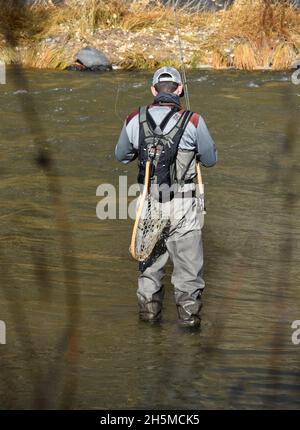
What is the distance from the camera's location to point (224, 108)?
15.5 metres

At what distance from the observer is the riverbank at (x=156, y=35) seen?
17938 mm

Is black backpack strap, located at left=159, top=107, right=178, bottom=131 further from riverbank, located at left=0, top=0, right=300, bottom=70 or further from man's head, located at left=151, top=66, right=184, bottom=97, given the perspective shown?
riverbank, located at left=0, top=0, right=300, bottom=70

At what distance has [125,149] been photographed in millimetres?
6980

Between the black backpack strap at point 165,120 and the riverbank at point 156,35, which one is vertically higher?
the black backpack strap at point 165,120

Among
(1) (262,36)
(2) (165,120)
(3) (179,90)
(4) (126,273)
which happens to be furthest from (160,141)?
(1) (262,36)

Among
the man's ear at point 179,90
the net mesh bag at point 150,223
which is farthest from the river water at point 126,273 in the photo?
the man's ear at point 179,90

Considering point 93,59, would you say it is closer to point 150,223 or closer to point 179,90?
point 179,90

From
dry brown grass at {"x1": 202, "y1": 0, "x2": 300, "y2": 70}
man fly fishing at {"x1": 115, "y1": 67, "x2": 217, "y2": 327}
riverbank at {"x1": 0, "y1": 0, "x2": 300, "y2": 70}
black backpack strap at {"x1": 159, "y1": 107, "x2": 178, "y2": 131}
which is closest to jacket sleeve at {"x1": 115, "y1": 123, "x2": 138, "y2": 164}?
man fly fishing at {"x1": 115, "y1": 67, "x2": 217, "y2": 327}

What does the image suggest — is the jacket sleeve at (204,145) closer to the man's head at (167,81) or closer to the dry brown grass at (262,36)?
the man's head at (167,81)

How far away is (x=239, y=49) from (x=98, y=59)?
2412 millimetres

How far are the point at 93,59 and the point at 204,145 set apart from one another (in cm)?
1138

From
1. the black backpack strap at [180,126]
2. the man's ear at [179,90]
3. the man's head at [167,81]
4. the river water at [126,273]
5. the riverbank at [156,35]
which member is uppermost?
the man's head at [167,81]

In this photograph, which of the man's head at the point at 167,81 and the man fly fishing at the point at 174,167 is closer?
the man fly fishing at the point at 174,167

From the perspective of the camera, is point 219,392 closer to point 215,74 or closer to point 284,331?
point 284,331
